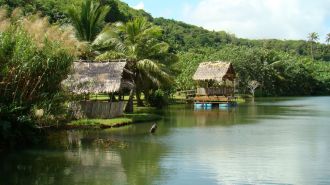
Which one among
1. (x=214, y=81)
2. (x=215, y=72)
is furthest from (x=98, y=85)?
(x=214, y=81)

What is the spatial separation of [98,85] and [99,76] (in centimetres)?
66

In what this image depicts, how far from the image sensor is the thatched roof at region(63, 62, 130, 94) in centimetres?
2553

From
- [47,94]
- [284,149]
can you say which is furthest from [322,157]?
[47,94]

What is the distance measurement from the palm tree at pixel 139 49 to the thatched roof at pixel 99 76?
409 cm

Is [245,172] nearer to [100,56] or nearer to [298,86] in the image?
[100,56]

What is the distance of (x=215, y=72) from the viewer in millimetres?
46625

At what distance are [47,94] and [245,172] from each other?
8062mm

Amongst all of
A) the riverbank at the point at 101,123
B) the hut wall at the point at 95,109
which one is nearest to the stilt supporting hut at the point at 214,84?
the riverbank at the point at 101,123

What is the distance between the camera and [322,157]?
15.7 metres

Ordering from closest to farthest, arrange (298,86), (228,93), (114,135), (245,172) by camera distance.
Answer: (245,172) → (114,135) → (228,93) → (298,86)

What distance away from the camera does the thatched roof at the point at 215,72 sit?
152 feet

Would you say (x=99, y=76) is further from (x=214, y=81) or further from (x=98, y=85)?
(x=214, y=81)

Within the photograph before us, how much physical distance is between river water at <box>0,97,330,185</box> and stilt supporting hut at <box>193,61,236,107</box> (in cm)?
2064

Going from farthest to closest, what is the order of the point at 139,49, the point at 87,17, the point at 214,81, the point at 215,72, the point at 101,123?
the point at 214,81 → the point at 215,72 → the point at 139,49 → the point at 87,17 → the point at 101,123
